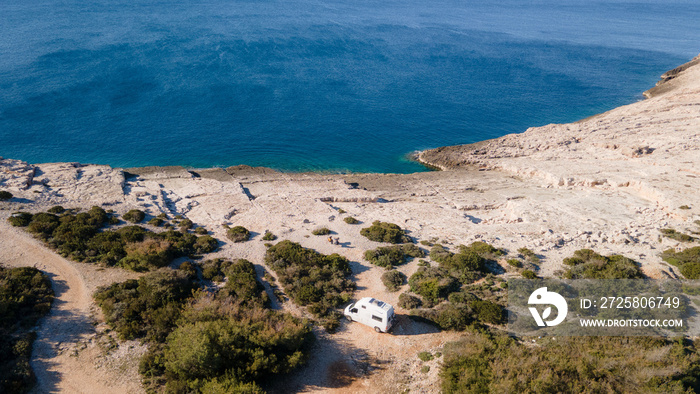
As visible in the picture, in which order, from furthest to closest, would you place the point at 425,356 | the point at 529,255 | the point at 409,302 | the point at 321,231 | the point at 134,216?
the point at 134,216
the point at 321,231
the point at 529,255
the point at 409,302
the point at 425,356

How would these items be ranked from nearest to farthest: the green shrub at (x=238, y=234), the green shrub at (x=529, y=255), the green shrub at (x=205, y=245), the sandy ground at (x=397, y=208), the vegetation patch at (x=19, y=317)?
1. the vegetation patch at (x=19, y=317)
2. the sandy ground at (x=397, y=208)
3. the green shrub at (x=529, y=255)
4. the green shrub at (x=205, y=245)
5. the green shrub at (x=238, y=234)

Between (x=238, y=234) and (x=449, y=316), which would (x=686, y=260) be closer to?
(x=449, y=316)

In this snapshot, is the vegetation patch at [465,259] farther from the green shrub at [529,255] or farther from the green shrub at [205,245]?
the green shrub at [205,245]

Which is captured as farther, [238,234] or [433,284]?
[238,234]

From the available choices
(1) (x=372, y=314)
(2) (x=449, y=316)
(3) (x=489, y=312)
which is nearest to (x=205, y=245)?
(1) (x=372, y=314)

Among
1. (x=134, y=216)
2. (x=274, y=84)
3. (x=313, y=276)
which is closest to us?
(x=313, y=276)

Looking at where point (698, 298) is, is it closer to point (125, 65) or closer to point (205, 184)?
point (205, 184)

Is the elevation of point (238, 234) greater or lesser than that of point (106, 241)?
lesser

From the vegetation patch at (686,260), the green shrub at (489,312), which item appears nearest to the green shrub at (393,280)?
the green shrub at (489,312)
